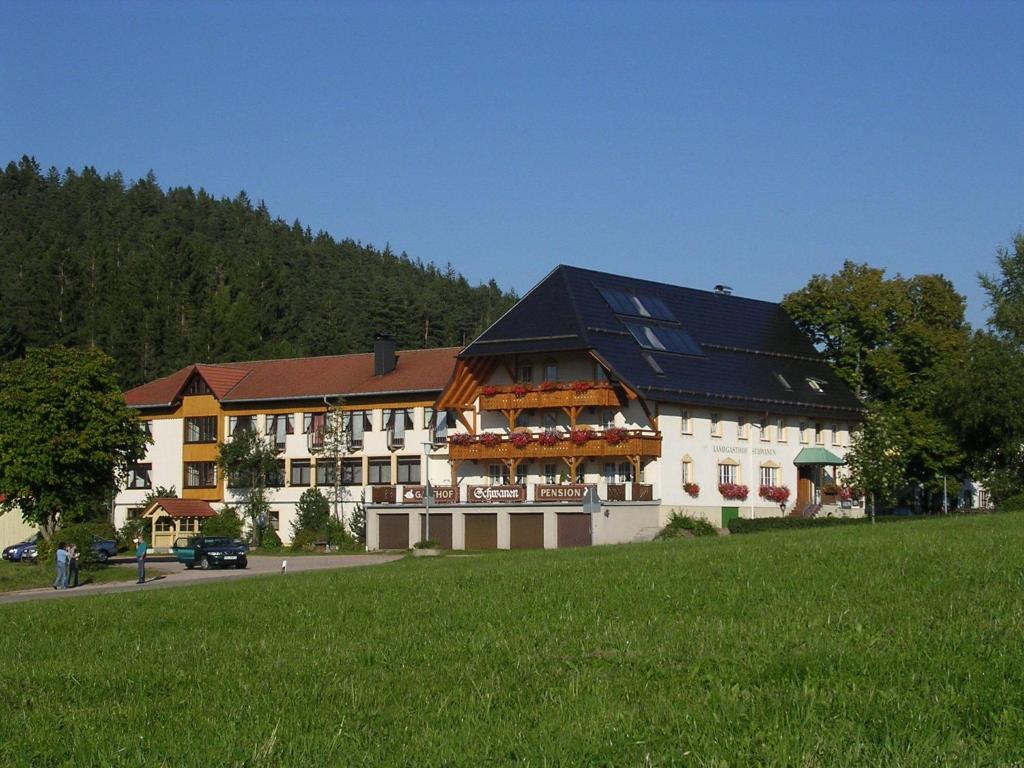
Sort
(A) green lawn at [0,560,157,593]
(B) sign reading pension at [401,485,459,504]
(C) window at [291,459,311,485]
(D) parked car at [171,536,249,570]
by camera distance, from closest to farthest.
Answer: (A) green lawn at [0,560,157,593]
(D) parked car at [171,536,249,570]
(B) sign reading pension at [401,485,459,504]
(C) window at [291,459,311,485]

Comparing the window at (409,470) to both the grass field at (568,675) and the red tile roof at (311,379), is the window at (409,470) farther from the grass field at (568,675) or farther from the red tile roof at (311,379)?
the grass field at (568,675)

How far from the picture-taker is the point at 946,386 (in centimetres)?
6669

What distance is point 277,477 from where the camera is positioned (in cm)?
8081

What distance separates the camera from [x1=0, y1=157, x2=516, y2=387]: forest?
124438mm

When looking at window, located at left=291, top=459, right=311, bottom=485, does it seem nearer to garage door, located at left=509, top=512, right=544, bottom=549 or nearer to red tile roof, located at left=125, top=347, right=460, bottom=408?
red tile roof, located at left=125, top=347, right=460, bottom=408

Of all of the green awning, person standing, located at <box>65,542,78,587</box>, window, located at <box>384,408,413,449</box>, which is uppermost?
window, located at <box>384,408,413,449</box>

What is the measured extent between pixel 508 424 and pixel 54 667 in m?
53.7

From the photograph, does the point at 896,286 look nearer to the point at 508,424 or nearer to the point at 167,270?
the point at 508,424

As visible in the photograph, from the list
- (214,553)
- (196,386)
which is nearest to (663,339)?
(214,553)

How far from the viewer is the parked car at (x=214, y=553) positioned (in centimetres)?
5903

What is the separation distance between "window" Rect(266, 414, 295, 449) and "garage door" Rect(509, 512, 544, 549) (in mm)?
20017

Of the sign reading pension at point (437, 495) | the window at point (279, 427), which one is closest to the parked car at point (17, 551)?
the window at point (279, 427)

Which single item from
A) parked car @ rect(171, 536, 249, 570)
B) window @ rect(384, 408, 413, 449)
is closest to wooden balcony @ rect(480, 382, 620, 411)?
window @ rect(384, 408, 413, 449)

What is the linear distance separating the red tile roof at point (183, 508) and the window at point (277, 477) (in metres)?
3.57
